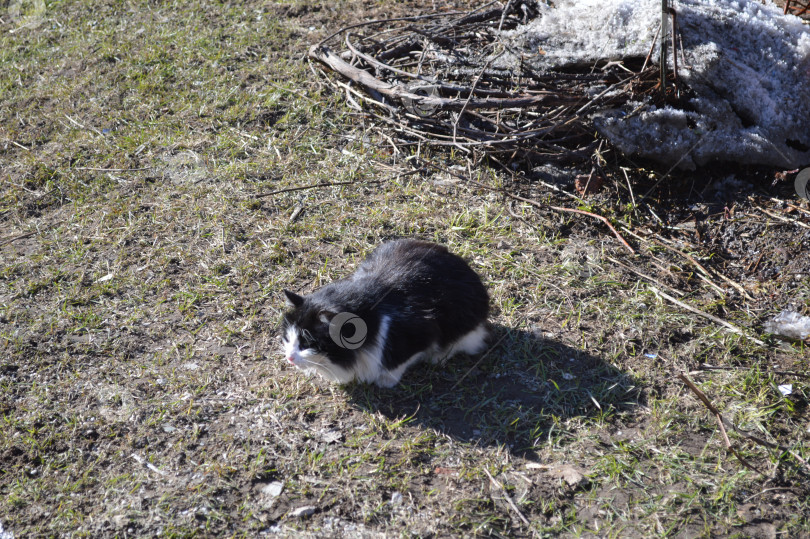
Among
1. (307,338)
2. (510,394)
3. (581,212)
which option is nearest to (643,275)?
(581,212)

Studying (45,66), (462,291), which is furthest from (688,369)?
(45,66)

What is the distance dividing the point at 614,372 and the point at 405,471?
126 cm

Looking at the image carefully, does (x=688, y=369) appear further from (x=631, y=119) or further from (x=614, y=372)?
(x=631, y=119)

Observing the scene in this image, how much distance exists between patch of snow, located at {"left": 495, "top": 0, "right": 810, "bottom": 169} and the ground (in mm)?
213

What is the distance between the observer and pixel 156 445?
3172 millimetres

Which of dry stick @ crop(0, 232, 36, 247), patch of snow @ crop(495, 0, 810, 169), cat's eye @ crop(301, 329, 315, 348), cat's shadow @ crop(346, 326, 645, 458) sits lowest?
dry stick @ crop(0, 232, 36, 247)

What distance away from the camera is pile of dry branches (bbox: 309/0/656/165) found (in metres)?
4.64

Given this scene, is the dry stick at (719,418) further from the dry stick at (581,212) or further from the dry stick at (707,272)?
the dry stick at (581,212)

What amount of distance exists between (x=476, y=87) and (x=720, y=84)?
1.72 metres

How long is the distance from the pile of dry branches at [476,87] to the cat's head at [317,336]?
2162mm

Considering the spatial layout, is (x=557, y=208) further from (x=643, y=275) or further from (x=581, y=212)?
(x=643, y=275)

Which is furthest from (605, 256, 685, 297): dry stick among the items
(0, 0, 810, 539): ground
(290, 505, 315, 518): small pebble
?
(290, 505, 315, 518): small pebble

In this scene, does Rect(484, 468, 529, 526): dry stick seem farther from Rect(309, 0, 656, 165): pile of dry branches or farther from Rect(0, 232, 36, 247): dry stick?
Rect(0, 232, 36, 247): dry stick

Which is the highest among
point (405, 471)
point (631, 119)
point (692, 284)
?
point (631, 119)
